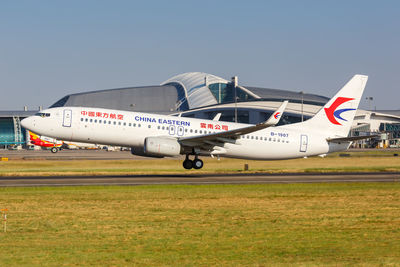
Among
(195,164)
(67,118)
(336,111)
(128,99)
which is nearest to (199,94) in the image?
(128,99)

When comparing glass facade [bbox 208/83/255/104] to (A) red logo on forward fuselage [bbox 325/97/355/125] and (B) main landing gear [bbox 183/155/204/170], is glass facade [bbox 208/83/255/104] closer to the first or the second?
(A) red logo on forward fuselage [bbox 325/97/355/125]

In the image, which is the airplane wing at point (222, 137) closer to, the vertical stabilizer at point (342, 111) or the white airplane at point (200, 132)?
the white airplane at point (200, 132)

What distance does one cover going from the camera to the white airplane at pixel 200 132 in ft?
133

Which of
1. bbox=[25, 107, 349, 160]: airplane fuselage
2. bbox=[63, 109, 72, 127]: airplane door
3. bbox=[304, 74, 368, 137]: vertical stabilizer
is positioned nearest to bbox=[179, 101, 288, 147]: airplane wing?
bbox=[25, 107, 349, 160]: airplane fuselage

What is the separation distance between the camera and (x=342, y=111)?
4606 centimetres

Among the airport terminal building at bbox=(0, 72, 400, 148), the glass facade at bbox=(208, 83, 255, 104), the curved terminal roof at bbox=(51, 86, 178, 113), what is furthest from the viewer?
the glass facade at bbox=(208, 83, 255, 104)

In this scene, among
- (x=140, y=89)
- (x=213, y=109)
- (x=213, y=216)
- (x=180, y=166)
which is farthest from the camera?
(x=140, y=89)

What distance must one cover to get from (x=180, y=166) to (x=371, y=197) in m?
27.9

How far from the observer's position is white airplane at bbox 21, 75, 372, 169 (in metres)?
40.6

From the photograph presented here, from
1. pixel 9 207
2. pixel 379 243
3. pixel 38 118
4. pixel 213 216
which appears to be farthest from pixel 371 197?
pixel 38 118

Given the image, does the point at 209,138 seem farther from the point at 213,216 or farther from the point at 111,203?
the point at 213,216

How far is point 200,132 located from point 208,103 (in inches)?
5565

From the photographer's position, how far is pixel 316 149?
45844 millimetres

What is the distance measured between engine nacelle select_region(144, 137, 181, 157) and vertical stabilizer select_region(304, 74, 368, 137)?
1318 cm
